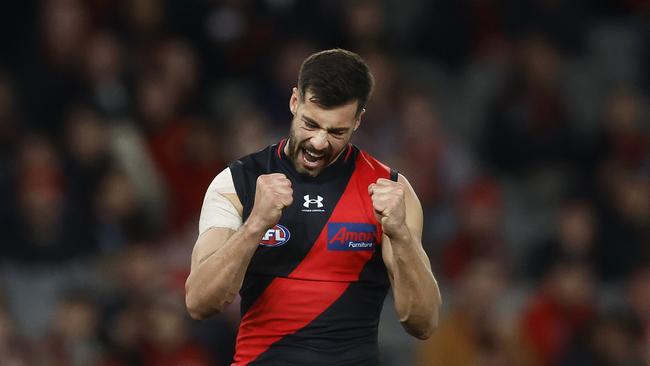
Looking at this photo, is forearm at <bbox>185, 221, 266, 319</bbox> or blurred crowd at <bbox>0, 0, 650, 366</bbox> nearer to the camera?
forearm at <bbox>185, 221, 266, 319</bbox>

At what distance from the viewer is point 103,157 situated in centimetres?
987

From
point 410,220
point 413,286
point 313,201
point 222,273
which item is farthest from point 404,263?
point 222,273

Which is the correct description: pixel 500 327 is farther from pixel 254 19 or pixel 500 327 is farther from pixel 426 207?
pixel 254 19

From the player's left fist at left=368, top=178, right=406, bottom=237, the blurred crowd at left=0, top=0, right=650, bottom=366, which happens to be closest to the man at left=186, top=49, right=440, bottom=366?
the player's left fist at left=368, top=178, right=406, bottom=237

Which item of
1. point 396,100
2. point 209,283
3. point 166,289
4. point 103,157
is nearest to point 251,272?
point 209,283

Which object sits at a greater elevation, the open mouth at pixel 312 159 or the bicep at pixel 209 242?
the open mouth at pixel 312 159

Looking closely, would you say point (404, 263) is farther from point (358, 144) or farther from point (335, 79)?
point (358, 144)

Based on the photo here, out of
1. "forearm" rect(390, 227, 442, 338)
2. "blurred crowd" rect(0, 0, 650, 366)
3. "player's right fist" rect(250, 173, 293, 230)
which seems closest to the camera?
"player's right fist" rect(250, 173, 293, 230)

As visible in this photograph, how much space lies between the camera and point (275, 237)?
183 inches

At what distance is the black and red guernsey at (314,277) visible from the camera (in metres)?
4.67

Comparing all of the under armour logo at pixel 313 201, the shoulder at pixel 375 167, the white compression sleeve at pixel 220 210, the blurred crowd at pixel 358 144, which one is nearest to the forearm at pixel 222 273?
the white compression sleeve at pixel 220 210

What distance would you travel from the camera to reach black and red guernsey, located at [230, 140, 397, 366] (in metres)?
4.67

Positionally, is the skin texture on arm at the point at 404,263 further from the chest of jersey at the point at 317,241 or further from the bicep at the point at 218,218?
the bicep at the point at 218,218

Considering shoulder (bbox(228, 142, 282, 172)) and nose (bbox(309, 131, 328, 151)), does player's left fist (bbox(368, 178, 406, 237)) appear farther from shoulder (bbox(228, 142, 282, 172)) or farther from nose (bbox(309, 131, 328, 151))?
shoulder (bbox(228, 142, 282, 172))
